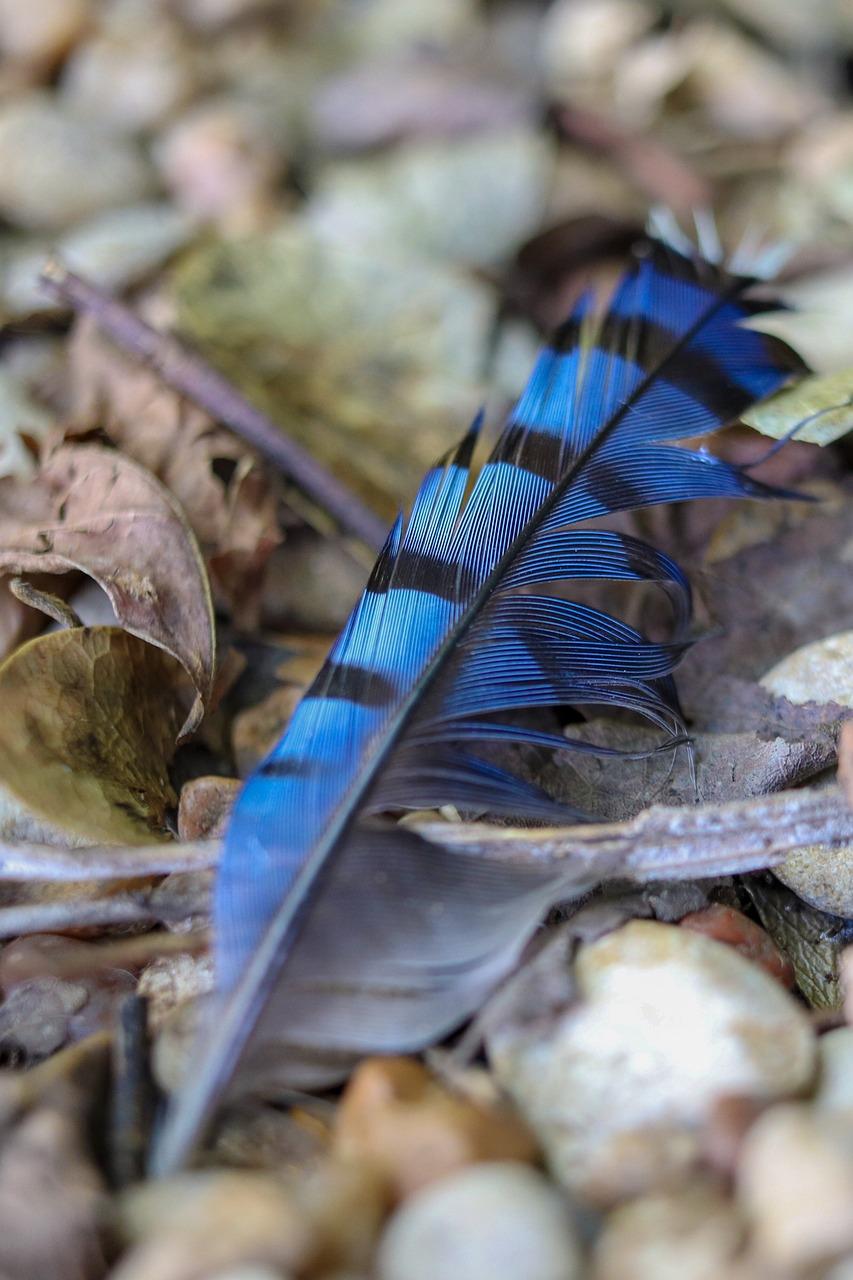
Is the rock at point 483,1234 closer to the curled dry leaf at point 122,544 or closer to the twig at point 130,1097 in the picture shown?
the twig at point 130,1097

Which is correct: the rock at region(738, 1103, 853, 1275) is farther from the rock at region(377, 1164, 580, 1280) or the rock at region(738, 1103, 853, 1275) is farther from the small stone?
the small stone

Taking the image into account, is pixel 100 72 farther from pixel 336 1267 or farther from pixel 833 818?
pixel 336 1267

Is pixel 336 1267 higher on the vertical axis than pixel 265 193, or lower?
lower

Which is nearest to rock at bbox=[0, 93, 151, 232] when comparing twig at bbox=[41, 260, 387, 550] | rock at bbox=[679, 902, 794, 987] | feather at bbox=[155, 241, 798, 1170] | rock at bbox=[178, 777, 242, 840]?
twig at bbox=[41, 260, 387, 550]

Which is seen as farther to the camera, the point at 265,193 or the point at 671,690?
the point at 265,193

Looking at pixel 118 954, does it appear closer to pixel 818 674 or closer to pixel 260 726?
pixel 260 726

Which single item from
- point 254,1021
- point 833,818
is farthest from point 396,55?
point 254,1021

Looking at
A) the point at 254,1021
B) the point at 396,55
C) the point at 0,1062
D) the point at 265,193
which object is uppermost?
the point at 396,55

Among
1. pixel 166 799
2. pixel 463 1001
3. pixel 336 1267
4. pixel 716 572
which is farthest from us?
pixel 716 572
